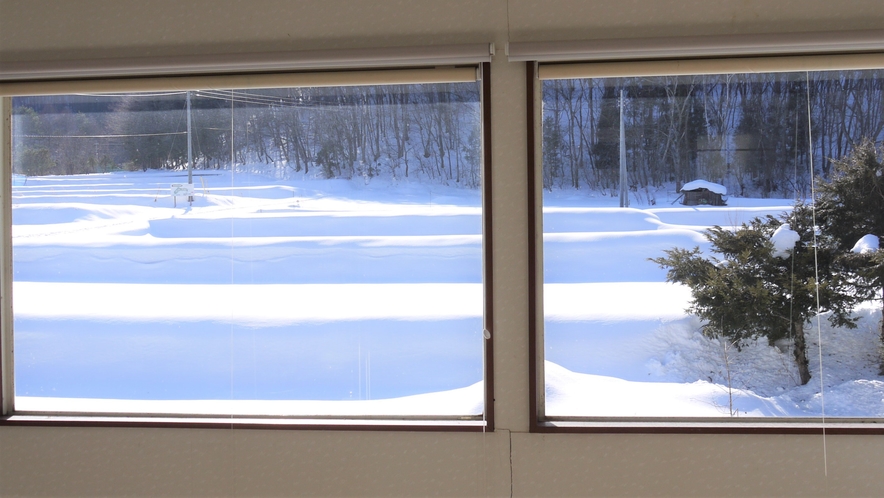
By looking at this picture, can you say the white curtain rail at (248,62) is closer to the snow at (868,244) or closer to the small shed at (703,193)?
the small shed at (703,193)

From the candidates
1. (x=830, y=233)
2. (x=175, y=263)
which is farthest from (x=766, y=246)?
(x=175, y=263)

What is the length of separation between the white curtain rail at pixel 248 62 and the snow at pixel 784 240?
138cm

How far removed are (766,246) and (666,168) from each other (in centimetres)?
52

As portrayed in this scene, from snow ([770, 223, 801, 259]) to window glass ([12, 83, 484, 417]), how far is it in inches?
48.1

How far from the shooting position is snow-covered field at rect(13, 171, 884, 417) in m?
2.75

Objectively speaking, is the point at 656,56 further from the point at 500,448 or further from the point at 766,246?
the point at 500,448

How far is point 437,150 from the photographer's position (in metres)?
2.82

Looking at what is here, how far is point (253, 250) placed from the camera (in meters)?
2.91

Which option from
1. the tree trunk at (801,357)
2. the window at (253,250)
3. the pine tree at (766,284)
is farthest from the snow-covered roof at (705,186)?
the window at (253,250)

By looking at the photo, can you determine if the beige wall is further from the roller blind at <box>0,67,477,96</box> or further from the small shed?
the small shed

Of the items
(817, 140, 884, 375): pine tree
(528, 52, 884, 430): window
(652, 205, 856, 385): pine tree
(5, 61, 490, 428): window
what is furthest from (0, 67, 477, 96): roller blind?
(817, 140, 884, 375): pine tree

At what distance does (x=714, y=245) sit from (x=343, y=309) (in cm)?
160

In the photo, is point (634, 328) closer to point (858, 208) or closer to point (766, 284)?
point (766, 284)

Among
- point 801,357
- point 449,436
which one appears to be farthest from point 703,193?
point 449,436
